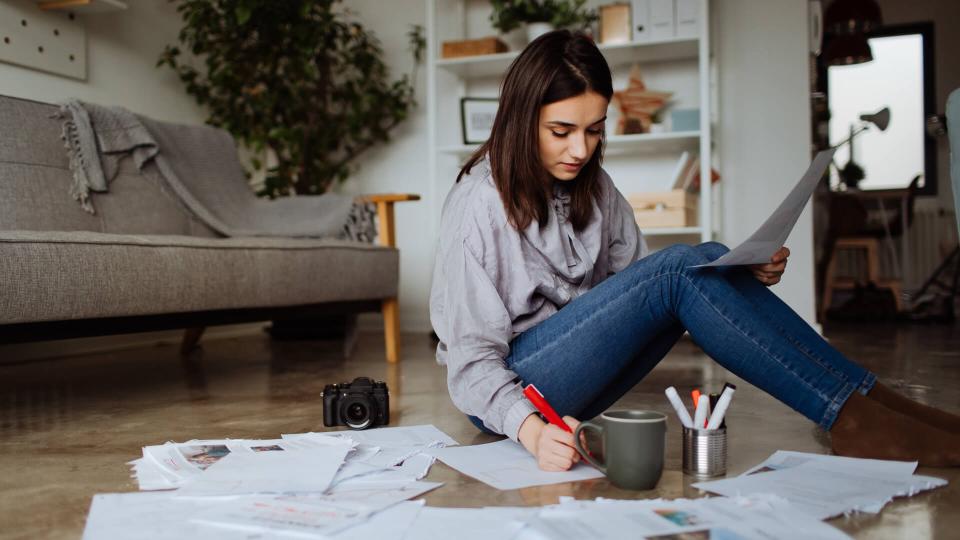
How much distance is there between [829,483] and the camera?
1.09 m

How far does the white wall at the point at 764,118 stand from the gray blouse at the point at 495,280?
2084 millimetres

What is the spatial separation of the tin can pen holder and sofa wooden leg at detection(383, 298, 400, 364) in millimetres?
1646

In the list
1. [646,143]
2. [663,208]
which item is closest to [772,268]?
[663,208]

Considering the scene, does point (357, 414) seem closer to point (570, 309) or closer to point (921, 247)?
point (570, 309)

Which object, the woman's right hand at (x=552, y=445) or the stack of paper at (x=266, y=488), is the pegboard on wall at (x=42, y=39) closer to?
the stack of paper at (x=266, y=488)

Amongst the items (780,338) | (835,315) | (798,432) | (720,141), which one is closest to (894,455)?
(780,338)

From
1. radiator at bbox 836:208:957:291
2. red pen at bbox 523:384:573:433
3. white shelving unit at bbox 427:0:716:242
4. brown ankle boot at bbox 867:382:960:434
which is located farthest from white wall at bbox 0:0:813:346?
radiator at bbox 836:208:957:291

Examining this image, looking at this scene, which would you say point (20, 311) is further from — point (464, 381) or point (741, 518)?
point (741, 518)

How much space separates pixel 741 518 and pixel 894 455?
1.25ft

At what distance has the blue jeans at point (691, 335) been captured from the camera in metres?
1.16

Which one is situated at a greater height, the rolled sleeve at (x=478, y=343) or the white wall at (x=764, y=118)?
the white wall at (x=764, y=118)

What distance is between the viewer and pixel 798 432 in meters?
1.53

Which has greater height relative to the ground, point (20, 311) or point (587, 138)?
point (587, 138)

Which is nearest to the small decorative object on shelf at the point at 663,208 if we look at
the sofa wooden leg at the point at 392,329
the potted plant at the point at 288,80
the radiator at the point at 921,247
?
the sofa wooden leg at the point at 392,329
